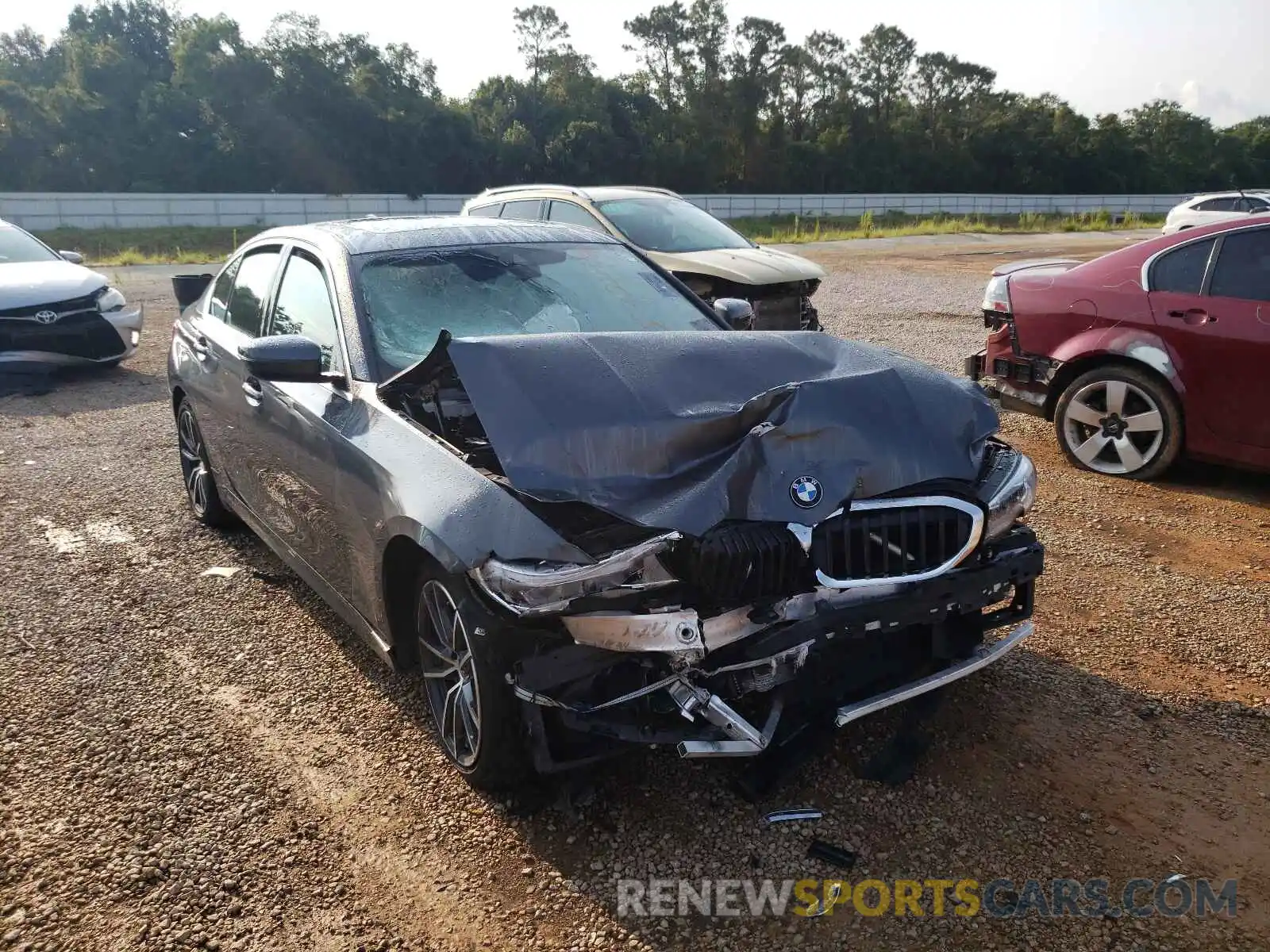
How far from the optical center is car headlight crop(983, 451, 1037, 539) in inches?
126

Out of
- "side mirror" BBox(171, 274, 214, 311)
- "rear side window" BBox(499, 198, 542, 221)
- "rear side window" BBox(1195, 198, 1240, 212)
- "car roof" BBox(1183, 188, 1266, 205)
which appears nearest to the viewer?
"side mirror" BBox(171, 274, 214, 311)

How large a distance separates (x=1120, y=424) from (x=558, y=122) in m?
60.5

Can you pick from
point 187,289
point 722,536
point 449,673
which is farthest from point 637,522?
point 187,289

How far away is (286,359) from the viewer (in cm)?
359

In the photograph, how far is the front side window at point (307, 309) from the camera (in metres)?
3.90

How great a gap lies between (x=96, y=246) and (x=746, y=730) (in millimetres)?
34032

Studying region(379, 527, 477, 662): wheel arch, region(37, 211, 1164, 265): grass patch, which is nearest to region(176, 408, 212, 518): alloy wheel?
region(379, 527, 477, 662): wheel arch

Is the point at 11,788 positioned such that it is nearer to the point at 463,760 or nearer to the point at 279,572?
the point at 463,760

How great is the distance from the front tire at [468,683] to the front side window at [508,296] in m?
0.98

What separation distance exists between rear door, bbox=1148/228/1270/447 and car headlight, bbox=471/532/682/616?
4.30m

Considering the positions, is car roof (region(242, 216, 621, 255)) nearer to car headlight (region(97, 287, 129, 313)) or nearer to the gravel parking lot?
the gravel parking lot

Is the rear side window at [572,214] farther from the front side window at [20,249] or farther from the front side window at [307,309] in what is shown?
the front side window at [307,309]

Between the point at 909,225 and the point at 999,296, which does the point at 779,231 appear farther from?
the point at 999,296

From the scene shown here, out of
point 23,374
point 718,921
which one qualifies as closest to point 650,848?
point 718,921
